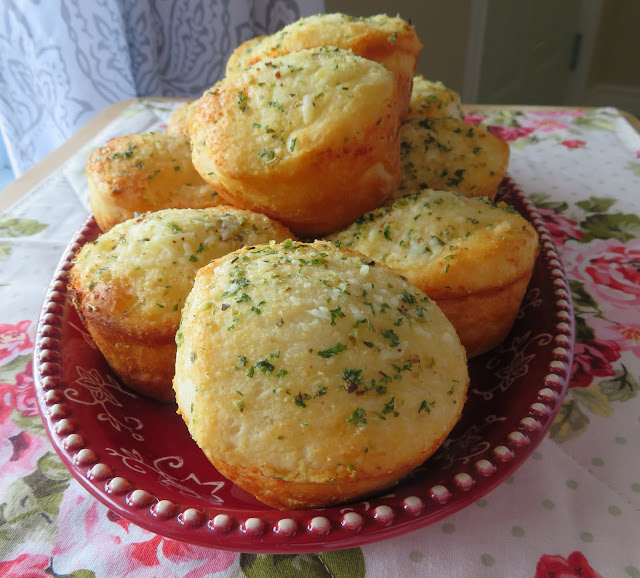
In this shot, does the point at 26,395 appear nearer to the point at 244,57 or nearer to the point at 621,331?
the point at 244,57

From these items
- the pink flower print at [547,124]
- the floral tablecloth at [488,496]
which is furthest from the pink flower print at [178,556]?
the pink flower print at [547,124]

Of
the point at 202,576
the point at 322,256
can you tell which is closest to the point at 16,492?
the point at 202,576

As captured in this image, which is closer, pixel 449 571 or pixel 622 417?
pixel 449 571

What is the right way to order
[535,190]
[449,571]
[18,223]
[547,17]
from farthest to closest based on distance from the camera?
[547,17] < [535,190] < [18,223] < [449,571]

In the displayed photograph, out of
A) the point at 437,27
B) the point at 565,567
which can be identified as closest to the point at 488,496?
the point at 565,567

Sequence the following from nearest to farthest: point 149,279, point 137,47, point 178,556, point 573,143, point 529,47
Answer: point 178,556 → point 149,279 → point 573,143 → point 137,47 → point 529,47

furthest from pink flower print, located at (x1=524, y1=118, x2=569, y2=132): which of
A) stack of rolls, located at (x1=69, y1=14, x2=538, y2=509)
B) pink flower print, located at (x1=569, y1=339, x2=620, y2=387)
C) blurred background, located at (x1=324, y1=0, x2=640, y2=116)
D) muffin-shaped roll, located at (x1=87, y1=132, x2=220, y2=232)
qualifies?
blurred background, located at (x1=324, y1=0, x2=640, y2=116)

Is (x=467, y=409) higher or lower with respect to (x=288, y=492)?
lower

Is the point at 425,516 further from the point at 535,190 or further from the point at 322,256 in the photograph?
the point at 535,190
